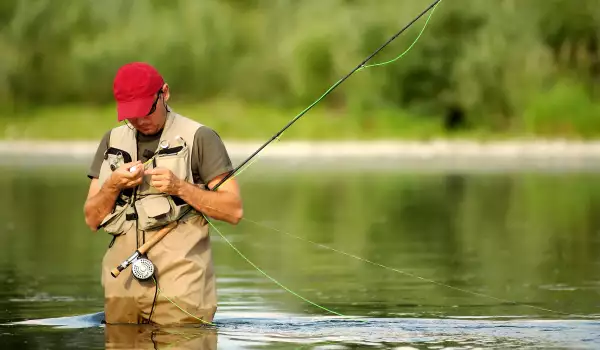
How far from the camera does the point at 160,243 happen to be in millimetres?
7957

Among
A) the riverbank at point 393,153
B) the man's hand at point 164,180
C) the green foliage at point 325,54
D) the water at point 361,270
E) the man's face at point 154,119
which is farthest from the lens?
the green foliage at point 325,54

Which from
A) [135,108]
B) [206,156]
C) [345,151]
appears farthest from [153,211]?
[345,151]

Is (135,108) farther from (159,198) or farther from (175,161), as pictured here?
(159,198)

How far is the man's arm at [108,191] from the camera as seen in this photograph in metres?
7.66

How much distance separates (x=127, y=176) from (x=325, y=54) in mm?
36154

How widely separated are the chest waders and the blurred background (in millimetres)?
828

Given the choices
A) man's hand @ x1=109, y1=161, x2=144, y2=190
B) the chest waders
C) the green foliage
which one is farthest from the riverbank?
man's hand @ x1=109, y1=161, x2=144, y2=190

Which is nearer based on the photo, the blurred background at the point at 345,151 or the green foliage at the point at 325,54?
the blurred background at the point at 345,151

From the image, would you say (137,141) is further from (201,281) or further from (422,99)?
(422,99)

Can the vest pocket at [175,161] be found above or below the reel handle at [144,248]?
above

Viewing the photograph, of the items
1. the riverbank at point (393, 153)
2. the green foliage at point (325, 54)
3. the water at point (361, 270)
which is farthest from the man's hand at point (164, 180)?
the green foliage at point (325, 54)

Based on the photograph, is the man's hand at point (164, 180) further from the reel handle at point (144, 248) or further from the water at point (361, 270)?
the water at point (361, 270)

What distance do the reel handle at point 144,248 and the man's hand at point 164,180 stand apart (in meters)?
0.32

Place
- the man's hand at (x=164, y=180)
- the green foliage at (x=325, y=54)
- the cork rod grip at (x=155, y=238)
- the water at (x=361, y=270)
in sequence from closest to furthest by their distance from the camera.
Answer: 1. the man's hand at (x=164, y=180)
2. the cork rod grip at (x=155, y=238)
3. the water at (x=361, y=270)
4. the green foliage at (x=325, y=54)
